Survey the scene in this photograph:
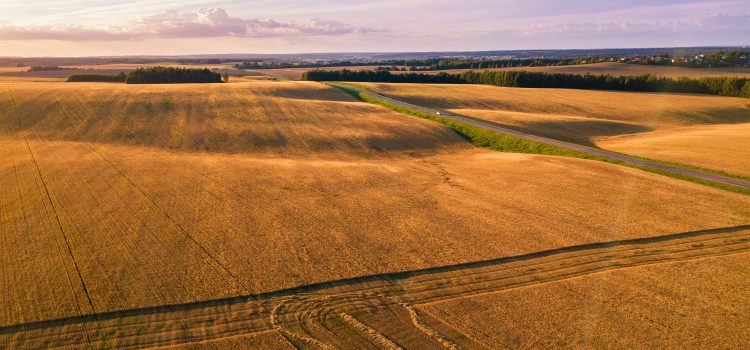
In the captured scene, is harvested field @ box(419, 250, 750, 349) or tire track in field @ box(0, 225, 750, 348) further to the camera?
tire track in field @ box(0, 225, 750, 348)

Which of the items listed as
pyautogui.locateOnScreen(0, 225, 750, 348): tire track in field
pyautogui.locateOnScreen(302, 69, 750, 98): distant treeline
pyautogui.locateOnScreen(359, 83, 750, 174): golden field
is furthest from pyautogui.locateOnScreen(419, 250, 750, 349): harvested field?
pyautogui.locateOnScreen(302, 69, 750, 98): distant treeline

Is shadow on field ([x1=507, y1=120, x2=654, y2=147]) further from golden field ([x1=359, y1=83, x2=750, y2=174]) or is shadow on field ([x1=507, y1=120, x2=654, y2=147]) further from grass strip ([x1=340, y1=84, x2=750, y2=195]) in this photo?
grass strip ([x1=340, y1=84, x2=750, y2=195])

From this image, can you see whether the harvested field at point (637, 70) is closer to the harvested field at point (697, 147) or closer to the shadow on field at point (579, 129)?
the shadow on field at point (579, 129)

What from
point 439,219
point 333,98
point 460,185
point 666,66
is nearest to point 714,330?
point 439,219

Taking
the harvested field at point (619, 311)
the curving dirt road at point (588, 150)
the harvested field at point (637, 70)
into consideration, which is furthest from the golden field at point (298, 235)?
the harvested field at point (637, 70)

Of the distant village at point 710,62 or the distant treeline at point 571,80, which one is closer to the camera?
the distant treeline at point 571,80

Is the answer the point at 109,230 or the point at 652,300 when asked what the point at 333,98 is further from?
the point at 652,300
